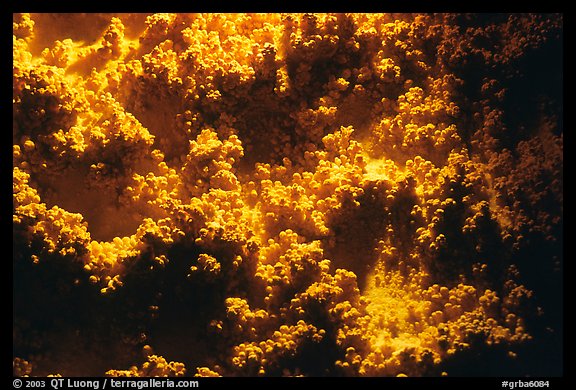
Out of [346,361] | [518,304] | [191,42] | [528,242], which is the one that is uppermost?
[191,42]

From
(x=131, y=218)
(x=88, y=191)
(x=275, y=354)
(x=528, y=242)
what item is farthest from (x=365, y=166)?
(x=88, y=191)

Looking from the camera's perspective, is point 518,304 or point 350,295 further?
point 350,295

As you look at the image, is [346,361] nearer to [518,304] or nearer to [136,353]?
[518,304]

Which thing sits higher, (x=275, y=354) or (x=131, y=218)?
(x=131, y=218)

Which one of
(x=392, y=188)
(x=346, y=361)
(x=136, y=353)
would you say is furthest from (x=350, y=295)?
(x=136, y=353)

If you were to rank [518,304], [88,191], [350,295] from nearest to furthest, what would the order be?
[518,304] → [350,295] → [88,191]

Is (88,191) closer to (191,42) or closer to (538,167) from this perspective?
(191,42)

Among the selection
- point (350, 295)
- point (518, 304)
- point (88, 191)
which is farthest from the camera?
point (88, 191)
